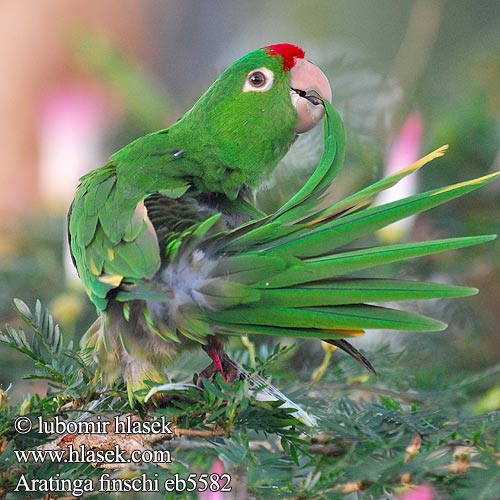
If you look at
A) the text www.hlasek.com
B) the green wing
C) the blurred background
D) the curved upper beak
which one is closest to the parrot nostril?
the curved upper beak

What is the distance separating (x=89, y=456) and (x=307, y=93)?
1.91 feet

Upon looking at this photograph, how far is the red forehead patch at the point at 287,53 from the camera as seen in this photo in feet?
3.46

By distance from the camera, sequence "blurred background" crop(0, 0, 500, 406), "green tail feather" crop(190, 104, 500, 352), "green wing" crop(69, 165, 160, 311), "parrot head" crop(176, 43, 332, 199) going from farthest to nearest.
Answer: "blurred background" crop(0, 0, 500, 406), "parrot head" crop(176, 43, 332, 199), "green wing" crop(69, 165, 160, 311), "green tail feather" crop(190, 104, 500, 352)

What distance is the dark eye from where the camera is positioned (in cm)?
103

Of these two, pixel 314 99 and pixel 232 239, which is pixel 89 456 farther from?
pixel 314 99

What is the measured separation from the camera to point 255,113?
1.02 m

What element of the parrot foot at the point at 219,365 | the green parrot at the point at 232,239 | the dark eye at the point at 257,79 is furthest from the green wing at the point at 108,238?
the dark eye at the point at 257,79

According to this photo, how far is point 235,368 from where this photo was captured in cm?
90

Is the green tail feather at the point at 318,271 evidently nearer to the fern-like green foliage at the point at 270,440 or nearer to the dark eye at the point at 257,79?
the fern-like green foliage at the point at 270,440

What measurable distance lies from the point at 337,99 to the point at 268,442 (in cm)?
73

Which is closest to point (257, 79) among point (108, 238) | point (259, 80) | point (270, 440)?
point (259, 80)

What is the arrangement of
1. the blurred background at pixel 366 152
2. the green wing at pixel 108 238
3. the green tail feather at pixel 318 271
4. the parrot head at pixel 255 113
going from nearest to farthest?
1. the green tail feather at pixel 318 271
2. the green wing at pixel 108 238
3. the parrot head at pixel 255 113
4. the blurred background at pixel 366 152

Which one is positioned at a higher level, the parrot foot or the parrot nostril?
the parrot nostril

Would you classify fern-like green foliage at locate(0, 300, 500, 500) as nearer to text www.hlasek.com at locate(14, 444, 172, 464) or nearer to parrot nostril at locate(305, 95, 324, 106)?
text www.hlasek.com at locate(14, 444, 172, 464)
